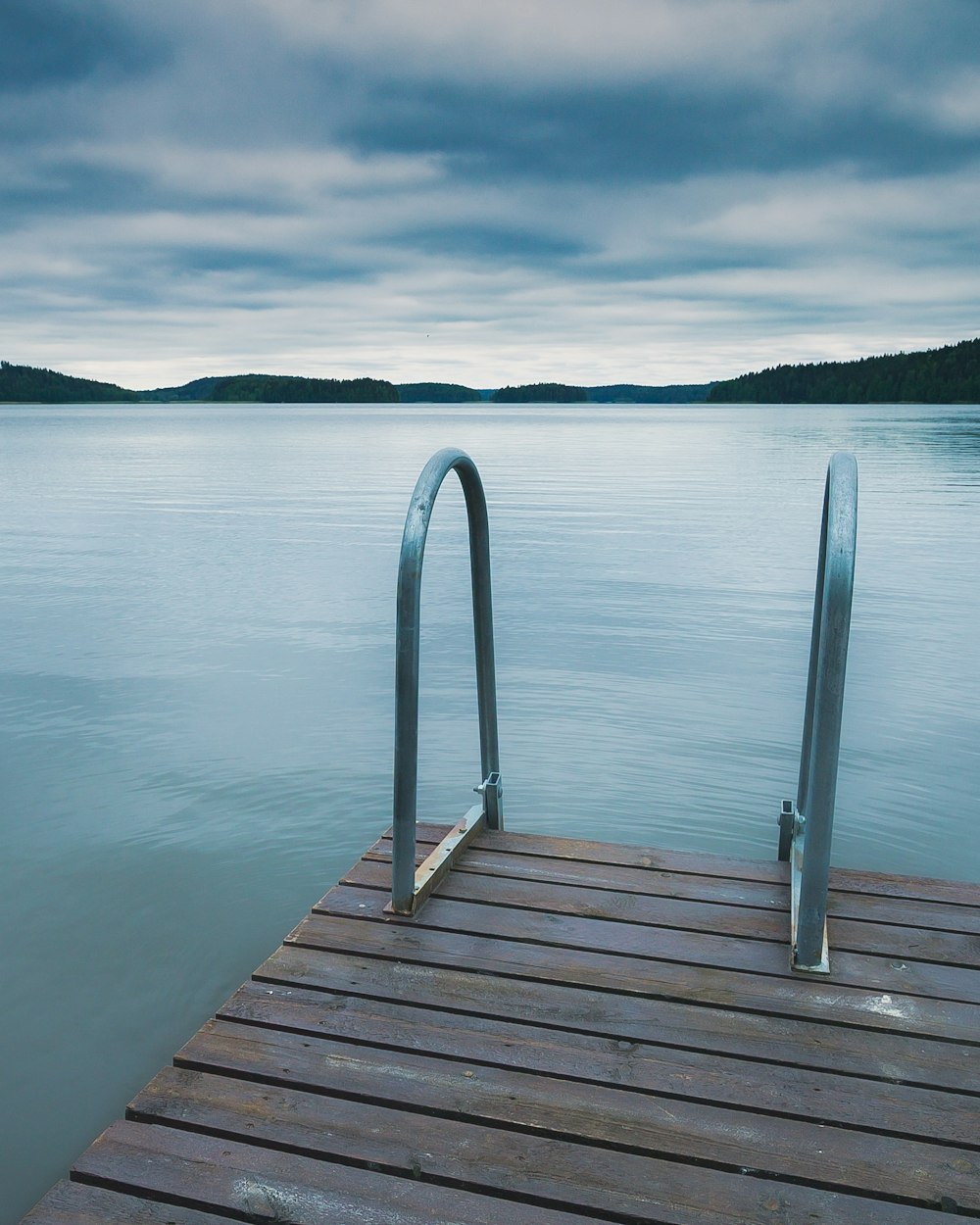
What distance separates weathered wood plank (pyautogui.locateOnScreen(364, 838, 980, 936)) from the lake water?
3.48 feet

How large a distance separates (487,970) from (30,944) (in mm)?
2101

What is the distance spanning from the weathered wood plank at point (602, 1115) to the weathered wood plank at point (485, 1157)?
0.03 metres

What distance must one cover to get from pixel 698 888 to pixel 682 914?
190 millimetres

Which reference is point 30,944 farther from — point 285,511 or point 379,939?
point 285,511

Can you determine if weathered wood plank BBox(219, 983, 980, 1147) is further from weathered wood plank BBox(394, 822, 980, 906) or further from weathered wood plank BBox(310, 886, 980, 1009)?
weathered wood plank BBox(394, 822, 980, 906)

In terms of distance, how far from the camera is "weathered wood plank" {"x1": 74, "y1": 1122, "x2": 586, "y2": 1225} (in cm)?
183

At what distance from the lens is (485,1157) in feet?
6.46

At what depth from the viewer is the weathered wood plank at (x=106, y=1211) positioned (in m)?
1.83

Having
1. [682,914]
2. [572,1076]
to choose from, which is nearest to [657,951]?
[682,914]

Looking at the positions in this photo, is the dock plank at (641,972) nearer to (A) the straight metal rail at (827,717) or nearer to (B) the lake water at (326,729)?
(A) the straight metal rail at (827,717)

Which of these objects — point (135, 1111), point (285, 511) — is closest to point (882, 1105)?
point (135, 1111)

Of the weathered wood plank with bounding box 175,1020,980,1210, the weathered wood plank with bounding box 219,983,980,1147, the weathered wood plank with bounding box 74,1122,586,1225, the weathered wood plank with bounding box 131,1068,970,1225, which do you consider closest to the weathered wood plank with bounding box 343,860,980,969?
the weathered wood plank with bounding box 219,983,980,1147

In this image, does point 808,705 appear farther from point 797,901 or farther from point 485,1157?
point 485,1157

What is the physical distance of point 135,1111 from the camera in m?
2.09
